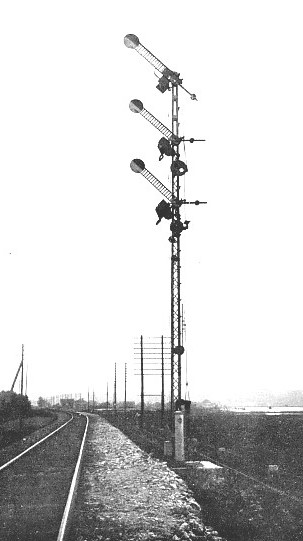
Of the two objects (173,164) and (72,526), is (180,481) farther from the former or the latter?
(173,164)

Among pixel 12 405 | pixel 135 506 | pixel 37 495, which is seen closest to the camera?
pixel 135 506

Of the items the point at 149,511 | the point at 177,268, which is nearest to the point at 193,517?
the point at 149,511

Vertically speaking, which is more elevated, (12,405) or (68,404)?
(12,405)

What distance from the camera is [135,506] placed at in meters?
11.2

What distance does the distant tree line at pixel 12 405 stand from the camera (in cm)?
6538

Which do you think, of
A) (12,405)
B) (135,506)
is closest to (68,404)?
(12,405)

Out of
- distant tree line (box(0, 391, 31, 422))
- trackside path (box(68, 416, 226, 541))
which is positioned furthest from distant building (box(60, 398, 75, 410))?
trackside path (box(68, 416, 226, 541))

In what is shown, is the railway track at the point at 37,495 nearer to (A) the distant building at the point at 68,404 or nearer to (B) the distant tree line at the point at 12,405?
(B) the distant tree line at the point at 12,405

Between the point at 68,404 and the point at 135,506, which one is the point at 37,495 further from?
the point at 68,404

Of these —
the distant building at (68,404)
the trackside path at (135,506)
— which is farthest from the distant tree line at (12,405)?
the distant building at (68,404)

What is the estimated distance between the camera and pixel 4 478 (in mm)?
15617

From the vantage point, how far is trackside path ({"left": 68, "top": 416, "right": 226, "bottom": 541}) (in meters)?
8.93

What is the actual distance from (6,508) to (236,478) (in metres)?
6.17

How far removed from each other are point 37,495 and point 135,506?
2670 millimetres
